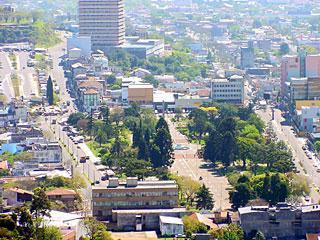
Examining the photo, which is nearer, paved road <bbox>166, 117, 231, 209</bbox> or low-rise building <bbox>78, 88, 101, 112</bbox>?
paved road <bbox>166, 117, 231, 209</bbox>

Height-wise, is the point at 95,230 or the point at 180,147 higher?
the point at 95,230

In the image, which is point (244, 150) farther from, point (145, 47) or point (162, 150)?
point (145, 47)

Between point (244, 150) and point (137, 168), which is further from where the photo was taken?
point (244, 150)

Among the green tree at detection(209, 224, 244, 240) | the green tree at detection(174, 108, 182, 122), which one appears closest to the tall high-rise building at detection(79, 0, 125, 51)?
the green tree at detection(174, 108, 182, 122)

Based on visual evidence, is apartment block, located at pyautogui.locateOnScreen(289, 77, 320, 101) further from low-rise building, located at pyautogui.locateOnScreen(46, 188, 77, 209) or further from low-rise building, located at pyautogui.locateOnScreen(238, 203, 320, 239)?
low-rise building, located at pyautogui.locateOnScreen(238, 203, 320, 239)

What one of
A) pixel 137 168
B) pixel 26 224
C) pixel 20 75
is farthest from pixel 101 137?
pixel 20 75
